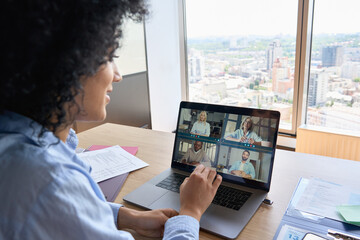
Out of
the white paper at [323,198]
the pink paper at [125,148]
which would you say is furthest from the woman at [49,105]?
the pink paper at [125,148]

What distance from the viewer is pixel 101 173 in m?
1.18

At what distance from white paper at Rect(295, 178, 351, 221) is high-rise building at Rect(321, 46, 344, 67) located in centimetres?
240

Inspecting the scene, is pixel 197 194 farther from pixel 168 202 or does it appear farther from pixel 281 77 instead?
pixel 281 77

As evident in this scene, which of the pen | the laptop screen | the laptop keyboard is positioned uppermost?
the laptop screen

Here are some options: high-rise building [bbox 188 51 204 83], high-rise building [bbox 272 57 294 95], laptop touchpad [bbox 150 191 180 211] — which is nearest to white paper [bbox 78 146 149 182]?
laptop touchpad [bbox 150 191 180 211]

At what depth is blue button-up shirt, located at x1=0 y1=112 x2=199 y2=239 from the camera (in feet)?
1.61

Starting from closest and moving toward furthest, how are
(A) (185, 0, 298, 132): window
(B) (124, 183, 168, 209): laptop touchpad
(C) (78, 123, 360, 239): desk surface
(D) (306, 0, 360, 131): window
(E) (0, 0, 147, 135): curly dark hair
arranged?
(E) (0, 0, 147, 135): curly dark hair → (C) (78, 123, 360, 239): desk surface → (B) (124, 183, 168, 209): laptop touchpad → (D) (306, 0, 360, 131): window → (A) (185, 0, 298, 132): window

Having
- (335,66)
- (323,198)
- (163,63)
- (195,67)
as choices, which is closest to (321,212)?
(323,198)

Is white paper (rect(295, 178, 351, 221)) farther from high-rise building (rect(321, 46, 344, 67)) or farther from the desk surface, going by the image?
high-rise building (rect(321, 46, 344, 67))

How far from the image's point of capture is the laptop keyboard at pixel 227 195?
93 centimetres

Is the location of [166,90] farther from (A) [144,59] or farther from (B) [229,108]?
(B) [229,108]

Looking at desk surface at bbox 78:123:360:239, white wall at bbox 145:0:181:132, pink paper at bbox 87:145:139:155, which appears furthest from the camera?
white wall at bbox 145:0:181:132

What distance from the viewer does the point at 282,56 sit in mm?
3322

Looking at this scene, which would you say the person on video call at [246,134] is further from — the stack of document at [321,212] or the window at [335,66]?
the window at [335,66]
